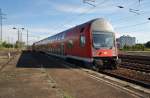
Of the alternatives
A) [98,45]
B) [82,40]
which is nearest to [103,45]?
[98,45]

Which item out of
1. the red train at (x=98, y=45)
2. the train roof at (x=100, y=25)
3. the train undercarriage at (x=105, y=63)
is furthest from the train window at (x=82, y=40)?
the train undercarriage at (x=105, y=63)

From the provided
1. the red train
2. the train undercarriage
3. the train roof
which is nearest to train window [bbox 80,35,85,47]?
the red train

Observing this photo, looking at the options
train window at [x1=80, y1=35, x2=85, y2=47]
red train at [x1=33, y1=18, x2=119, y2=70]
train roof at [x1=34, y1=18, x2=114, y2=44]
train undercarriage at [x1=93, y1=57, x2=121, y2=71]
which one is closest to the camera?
train undercarriage at [x1=93, y1=57, x2=121, y2=71]

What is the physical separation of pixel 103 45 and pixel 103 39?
1.38 feet

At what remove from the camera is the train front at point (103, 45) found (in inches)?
705

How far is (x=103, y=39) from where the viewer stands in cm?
1830

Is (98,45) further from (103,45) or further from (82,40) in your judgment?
(82,40)

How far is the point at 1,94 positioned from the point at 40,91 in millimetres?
1442

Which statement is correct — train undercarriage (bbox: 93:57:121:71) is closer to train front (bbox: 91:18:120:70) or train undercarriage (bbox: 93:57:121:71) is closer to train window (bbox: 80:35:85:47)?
train front (bbox: 91:18:120:70)

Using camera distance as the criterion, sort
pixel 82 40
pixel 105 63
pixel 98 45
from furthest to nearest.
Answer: pixel 82 40, pixel 105 63, pixel 98 45

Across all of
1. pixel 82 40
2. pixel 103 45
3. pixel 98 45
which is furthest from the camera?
pixel 82 40

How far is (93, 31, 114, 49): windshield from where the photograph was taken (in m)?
18.1

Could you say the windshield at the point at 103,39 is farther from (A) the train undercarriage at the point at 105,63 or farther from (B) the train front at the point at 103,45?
(A) the train undercarriage at the point at 105,63

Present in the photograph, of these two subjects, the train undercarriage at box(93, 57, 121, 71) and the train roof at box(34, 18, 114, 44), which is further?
the train roof at box(34, 18, 114, 44)
